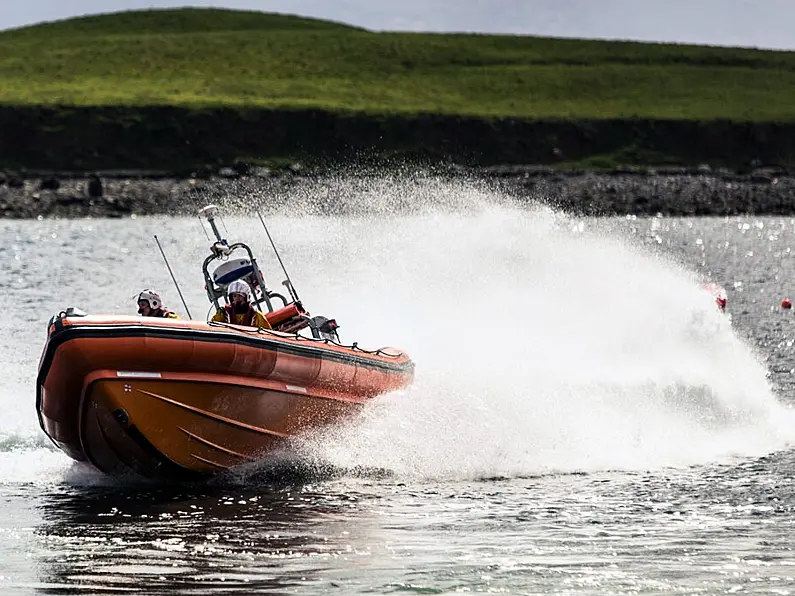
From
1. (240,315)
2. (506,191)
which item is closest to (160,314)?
(240,315)

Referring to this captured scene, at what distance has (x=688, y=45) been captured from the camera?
14888 centimetres

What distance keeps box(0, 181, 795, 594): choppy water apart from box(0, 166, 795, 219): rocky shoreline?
52.8m

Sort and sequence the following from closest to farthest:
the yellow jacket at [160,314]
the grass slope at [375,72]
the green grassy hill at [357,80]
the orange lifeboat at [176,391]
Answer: the orange lifeboat at [176,391]
the yellow jacket at [160,314]
the green grassy hill at [357,80]
the grass slope at [375,72]

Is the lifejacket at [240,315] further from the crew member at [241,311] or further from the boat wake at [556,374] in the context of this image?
the boat wake at [556,374]

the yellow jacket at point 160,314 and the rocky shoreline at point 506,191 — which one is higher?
the rocky shoreline at point 506,191

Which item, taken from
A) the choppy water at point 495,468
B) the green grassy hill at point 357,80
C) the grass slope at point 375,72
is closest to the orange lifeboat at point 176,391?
the choppy water at point 495,468

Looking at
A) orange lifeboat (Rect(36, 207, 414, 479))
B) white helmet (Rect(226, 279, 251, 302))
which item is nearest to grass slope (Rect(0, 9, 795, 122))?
white helmet (Rect(226, 279, 251, 302))

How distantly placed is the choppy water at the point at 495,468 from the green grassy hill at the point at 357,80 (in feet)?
256

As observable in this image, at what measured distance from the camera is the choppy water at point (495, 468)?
12.4 meters

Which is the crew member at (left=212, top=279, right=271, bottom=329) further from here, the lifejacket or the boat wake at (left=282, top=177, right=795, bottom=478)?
the boat wake at (left=282, top=177, right=795, bottom=478)

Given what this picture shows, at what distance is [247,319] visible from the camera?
53.3 feet

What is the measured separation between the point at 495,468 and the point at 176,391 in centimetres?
366

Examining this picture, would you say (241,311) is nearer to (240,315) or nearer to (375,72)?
(240,315)

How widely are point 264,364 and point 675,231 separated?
5518 centimetres
